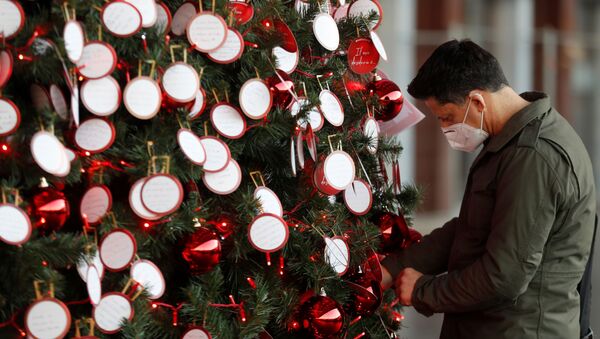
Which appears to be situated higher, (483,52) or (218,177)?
(483,52)

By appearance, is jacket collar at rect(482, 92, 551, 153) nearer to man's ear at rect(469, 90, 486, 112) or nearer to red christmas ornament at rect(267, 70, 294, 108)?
man's ear at rect(469, 90, 486, 112)

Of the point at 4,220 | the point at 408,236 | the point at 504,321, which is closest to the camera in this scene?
the point at 4,220

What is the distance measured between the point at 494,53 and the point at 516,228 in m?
6.74

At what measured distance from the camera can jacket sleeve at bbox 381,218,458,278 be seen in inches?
90.4

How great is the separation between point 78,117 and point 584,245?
4.16 feet

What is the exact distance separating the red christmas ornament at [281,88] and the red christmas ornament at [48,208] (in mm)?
563

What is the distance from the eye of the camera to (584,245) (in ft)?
6.59

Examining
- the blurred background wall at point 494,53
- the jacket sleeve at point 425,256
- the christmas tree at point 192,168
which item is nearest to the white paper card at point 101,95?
the christmas tree at point 192,168

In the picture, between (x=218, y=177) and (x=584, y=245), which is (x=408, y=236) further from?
(x=218, y=177)

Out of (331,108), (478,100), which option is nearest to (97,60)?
(331,108)

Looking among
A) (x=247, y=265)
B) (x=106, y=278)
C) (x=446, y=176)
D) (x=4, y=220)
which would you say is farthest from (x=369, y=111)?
(x=446, y=176)

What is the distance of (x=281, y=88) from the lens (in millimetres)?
1825

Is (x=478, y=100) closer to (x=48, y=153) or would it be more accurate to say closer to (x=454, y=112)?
(x=454, y=112)

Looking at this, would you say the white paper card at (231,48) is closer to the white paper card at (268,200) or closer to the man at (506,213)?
the white paper card at (268,200)
